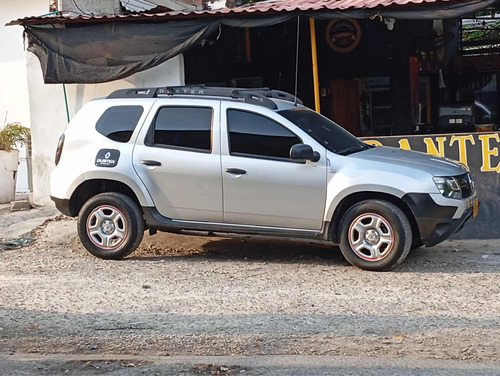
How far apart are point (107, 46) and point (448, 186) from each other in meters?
5.94

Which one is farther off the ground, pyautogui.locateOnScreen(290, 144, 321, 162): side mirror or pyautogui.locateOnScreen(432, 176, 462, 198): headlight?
pyautogui.locateOnScreen(290, 144, 321, 162): side mirror

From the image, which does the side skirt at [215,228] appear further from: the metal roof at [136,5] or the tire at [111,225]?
the metal roof at [136,5]

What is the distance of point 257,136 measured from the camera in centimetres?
817

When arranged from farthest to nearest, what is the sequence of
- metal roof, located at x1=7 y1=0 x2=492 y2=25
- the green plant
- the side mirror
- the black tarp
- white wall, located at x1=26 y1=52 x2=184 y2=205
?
the green plant
white wall, located at x1=26 y1=52 x2=184 y2=205
the black tarp
metal roof, located at x1=7 y1=0 x2=492 y2=25
the side mirror

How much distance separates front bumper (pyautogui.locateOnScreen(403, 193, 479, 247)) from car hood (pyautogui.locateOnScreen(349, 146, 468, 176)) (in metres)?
0.33

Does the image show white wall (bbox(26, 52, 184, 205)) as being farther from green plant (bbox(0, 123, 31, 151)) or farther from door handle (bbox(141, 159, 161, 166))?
door handle (bbox(141, 159, 161, 166))

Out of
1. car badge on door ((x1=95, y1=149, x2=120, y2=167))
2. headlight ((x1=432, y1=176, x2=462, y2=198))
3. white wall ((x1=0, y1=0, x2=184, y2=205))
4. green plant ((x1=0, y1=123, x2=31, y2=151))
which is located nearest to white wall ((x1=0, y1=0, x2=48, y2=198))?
green plant ((x1=0, y1=123, x2=31, y2=151))

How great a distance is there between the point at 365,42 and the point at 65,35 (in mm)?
6847

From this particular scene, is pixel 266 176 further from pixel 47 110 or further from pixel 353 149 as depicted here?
pixel 47 110

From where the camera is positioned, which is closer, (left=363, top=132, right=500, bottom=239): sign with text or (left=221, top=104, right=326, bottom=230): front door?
(left=221, top=104, right=326, bottom=230): front door

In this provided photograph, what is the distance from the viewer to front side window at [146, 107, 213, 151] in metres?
8.32

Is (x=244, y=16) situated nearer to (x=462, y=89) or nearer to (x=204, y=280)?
(x=204, y=280)

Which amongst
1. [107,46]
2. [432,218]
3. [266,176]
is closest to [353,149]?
[266,176]

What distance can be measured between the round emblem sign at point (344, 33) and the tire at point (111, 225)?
24.0ft
